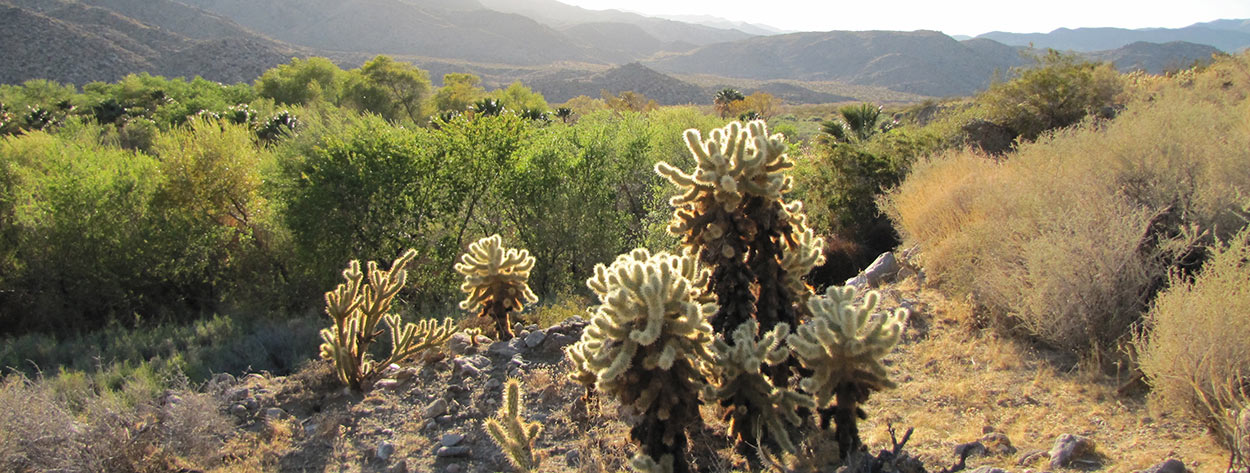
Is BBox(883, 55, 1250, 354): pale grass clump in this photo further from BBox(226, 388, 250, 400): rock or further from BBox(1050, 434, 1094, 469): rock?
BBox(226, 388, 250, 400): rock

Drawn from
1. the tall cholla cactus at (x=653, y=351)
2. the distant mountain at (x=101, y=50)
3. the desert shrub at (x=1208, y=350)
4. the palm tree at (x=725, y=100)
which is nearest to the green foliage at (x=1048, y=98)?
the desert shrub at (x=1208, y=350)

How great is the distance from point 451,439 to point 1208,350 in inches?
215

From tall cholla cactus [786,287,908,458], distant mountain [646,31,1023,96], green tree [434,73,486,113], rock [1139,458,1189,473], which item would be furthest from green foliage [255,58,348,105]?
distant mountain [646,31,1023,96]

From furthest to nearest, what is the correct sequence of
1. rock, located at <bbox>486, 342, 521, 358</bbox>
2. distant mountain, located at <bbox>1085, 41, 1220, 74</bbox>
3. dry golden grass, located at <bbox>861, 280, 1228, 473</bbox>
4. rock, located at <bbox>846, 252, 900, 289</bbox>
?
distant mountain, located at <bbox>1085, 41, 1220, 74</bbox>
rock, located at <bbox>846, 252, 900, 289</bbox>
rock, located at <bbox>486, 342, 521, 358</bbox>
dry golden grass, located at <bbox>861, 280, 1228, 473</bbox>

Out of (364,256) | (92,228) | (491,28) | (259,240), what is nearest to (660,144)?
(364,256)

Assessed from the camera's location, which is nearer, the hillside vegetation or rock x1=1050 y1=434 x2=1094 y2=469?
rock x1=1050 y1=434 x2=1094 y2=469

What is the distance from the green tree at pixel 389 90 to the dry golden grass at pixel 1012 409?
3851 centimetres

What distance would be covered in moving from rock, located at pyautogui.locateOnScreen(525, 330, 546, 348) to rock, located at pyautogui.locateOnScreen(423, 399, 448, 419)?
1.36 metres

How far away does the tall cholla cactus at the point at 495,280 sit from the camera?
732cm

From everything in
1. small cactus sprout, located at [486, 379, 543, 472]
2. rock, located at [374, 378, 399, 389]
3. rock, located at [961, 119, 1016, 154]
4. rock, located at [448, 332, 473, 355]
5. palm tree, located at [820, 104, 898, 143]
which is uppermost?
rock, located at [961, 119, 1016, 154]

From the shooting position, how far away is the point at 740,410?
4.40 meters

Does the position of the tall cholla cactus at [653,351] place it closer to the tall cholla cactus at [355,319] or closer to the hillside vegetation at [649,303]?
the hillside vegetation at [649,303]

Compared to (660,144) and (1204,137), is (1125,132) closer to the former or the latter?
(1204,137)

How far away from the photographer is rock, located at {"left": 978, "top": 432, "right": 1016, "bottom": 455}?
445 centimetres
